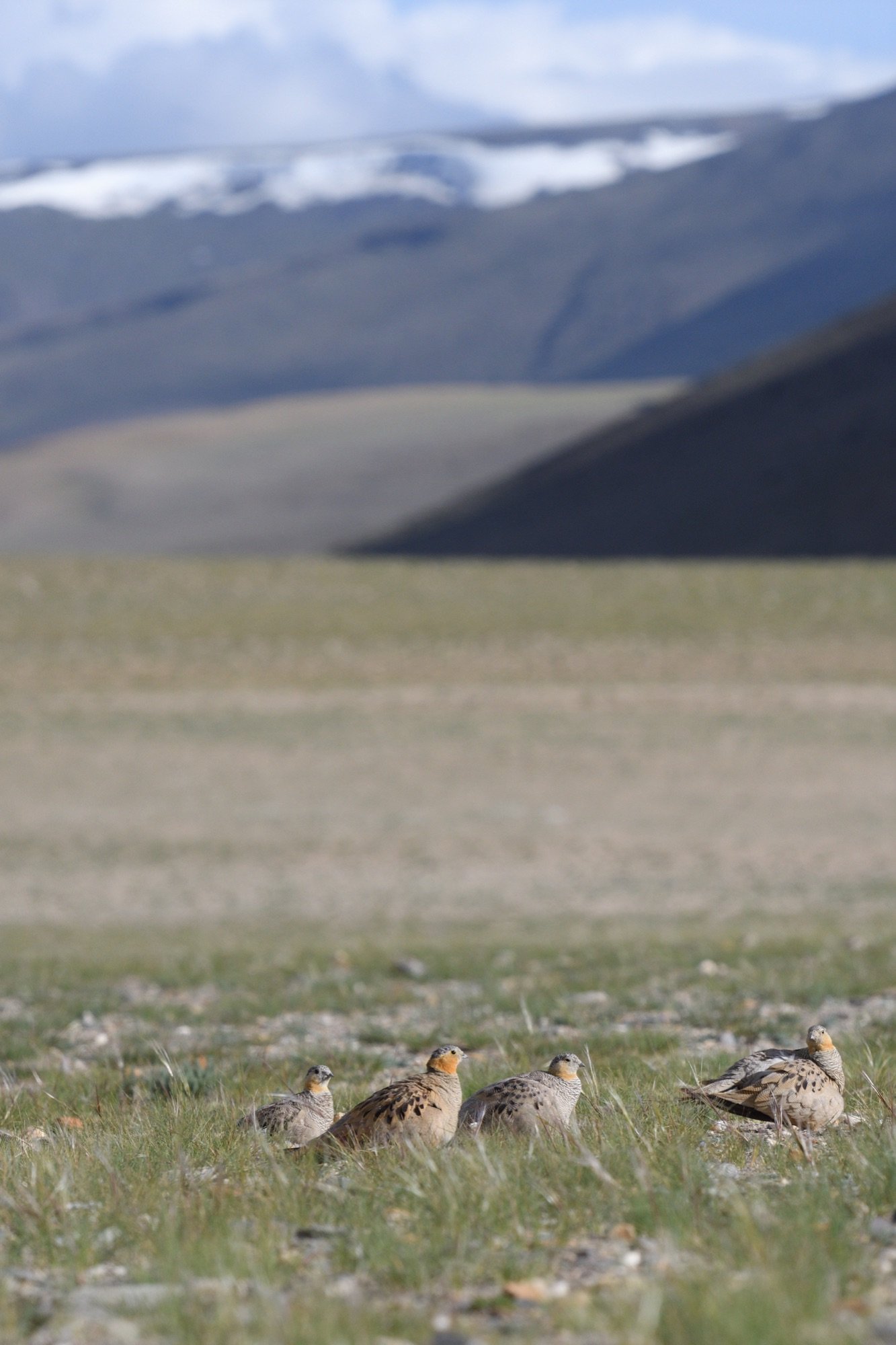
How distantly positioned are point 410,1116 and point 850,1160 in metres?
1.20

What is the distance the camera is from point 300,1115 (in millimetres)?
4902

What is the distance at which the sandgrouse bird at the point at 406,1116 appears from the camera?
4.54 m

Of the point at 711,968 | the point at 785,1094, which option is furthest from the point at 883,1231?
the point at 711,968

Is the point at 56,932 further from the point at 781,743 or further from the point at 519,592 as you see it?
the point at 519,592

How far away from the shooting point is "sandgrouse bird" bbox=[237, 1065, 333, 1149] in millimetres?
4883

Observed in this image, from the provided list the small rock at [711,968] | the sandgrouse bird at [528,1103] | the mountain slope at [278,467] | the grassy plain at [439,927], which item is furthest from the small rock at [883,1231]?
the mountain slope at [278,467]

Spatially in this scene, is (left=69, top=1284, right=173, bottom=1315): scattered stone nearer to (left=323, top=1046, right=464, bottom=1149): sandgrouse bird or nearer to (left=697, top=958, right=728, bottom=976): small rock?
(left=323, top=1046, right=464, bottom=1149): sandgrouse bird

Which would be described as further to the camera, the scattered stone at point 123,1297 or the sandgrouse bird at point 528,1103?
the sandgrouse bird at point 528,1103

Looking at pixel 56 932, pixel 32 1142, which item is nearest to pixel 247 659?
pixel 56 932

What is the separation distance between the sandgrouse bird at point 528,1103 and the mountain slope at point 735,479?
6160cm

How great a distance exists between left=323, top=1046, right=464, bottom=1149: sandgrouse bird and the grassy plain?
0.15 metres

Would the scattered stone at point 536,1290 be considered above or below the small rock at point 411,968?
above

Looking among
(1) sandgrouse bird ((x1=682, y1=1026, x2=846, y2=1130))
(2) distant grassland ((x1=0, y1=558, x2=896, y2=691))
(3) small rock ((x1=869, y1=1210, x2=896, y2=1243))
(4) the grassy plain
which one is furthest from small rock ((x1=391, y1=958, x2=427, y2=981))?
(2) distant grassland ((x1=0, y1=558, x2=896, y2=691))

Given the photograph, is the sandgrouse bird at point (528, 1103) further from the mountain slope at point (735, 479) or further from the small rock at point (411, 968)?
the mountain slope at point (735, 479)
